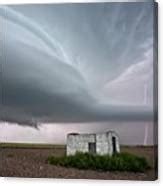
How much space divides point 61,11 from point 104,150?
1.18 feet

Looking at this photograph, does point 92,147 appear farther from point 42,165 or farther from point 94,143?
point 42,165

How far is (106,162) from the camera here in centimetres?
124

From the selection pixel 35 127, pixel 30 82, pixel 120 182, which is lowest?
pixel 120 182

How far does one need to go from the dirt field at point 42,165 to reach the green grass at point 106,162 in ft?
0.03

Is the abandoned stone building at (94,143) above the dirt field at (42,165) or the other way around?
above

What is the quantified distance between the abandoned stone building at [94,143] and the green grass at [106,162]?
0.01 meters

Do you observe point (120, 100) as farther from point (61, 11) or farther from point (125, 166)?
point (61, 11)

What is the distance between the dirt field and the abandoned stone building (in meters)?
0.02

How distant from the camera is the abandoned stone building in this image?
4.08 ft

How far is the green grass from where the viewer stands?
1233mm

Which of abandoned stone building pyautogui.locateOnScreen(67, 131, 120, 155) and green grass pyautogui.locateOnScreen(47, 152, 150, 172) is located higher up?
abandoned stone building pyautogui.locateOnScreen(67, 131, 120, 155)

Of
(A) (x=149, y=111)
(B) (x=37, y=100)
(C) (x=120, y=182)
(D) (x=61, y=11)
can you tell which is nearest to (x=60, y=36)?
(D) (x=61, y=11)

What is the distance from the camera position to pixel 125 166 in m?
1.24

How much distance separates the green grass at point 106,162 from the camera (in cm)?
123
